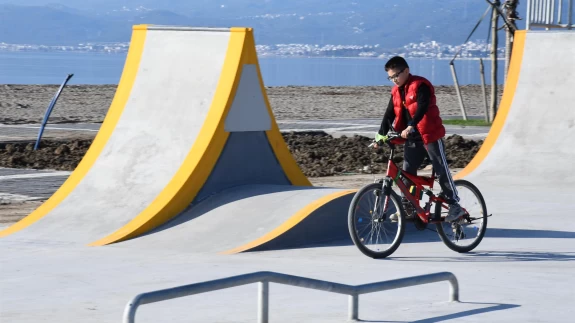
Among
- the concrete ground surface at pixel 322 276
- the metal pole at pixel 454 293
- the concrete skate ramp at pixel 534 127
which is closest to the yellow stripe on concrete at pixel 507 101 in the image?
the concrete skate ramp at pixel 534 127

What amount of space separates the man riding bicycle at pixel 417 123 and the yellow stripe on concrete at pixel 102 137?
3.39m

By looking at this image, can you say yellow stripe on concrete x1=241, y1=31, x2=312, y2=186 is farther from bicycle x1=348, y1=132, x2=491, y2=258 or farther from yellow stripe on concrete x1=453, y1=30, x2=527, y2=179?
yellow stripe on concrete x1=453, y1=30, x2=527, y2=179

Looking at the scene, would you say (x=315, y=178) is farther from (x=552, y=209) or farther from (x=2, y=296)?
(x=2, y=296)

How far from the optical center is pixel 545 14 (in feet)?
67.6

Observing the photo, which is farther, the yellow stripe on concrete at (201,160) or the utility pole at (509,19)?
the utility pole at (509,19)

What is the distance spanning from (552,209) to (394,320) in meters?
5.84

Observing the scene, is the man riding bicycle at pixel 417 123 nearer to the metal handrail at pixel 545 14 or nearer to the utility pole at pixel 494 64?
the metal handrail at pixel 545 14

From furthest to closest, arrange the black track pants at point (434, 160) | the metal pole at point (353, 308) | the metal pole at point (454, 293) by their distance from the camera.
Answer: the black track pants at point (434, 160) < the metal pole at point (454, 293) < the metal pole at point (353, 308)

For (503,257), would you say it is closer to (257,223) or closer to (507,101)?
(257,223)

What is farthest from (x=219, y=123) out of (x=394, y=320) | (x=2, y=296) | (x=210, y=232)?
(x=394, y=320)

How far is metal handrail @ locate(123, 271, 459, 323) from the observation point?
5664mm

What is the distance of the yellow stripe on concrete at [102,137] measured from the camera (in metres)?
11.1

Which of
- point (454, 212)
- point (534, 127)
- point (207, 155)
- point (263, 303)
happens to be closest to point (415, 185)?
point (454, 212)

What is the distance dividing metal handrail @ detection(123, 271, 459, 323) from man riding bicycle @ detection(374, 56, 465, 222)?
7.33ft
